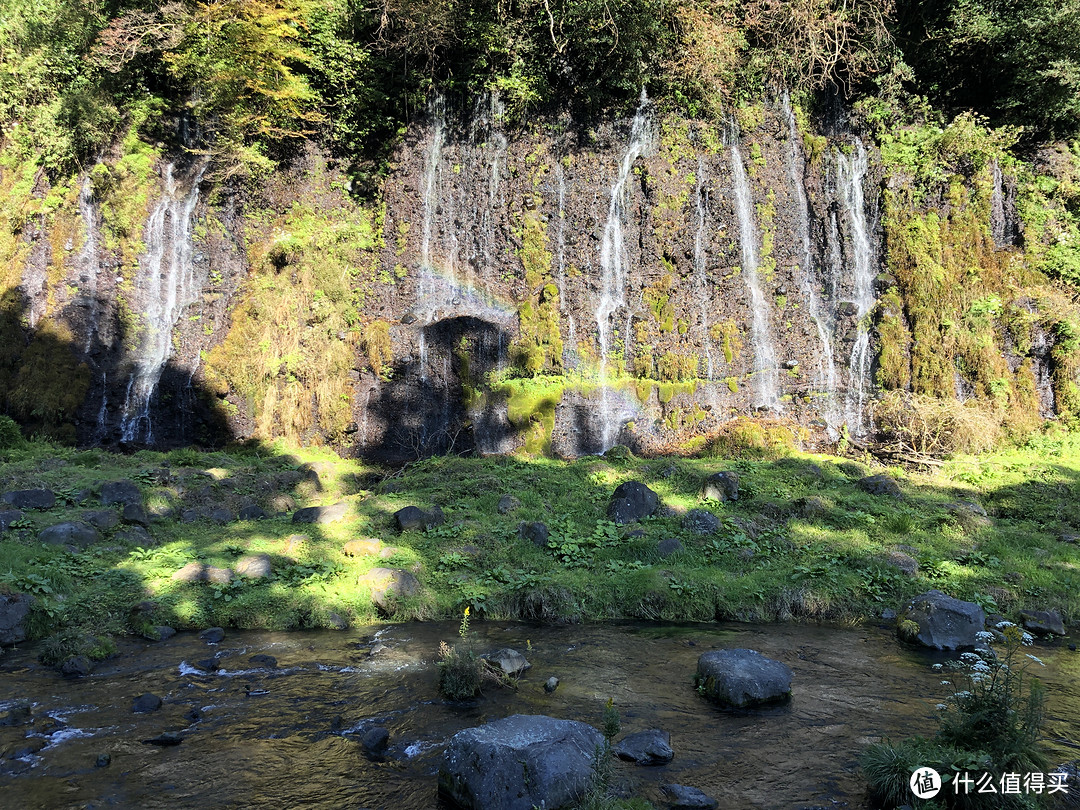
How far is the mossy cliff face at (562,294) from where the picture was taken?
15414 millimetres

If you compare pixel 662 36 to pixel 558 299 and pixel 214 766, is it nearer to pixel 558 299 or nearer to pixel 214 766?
pixel 558 299

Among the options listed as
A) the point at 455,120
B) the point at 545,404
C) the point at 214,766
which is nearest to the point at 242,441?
the point at 545,404


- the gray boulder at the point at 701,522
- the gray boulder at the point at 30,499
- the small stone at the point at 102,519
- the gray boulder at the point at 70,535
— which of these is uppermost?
the gray boulder at the point at 30,499

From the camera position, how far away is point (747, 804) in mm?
4523

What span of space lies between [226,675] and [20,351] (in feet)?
44.7

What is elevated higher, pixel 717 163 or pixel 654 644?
pixel 717 163

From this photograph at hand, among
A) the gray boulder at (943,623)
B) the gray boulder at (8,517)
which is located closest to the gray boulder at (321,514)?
the gray boulder at (8,517)

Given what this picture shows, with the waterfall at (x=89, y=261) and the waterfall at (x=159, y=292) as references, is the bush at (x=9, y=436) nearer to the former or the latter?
the waterfall at (x=159, y=292)

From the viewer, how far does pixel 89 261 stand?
1684 cm

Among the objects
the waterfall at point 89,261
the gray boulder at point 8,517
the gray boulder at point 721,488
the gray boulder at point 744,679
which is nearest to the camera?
the gray boulder at point 744,679

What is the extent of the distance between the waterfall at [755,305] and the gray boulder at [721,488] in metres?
5.02

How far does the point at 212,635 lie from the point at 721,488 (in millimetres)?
7765

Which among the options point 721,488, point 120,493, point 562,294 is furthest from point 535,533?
point 562,294

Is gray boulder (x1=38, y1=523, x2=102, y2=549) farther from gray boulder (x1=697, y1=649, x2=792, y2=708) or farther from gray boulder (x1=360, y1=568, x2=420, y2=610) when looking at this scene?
gray boulder (x1=697, y1=649, x2=792, y2=708)
